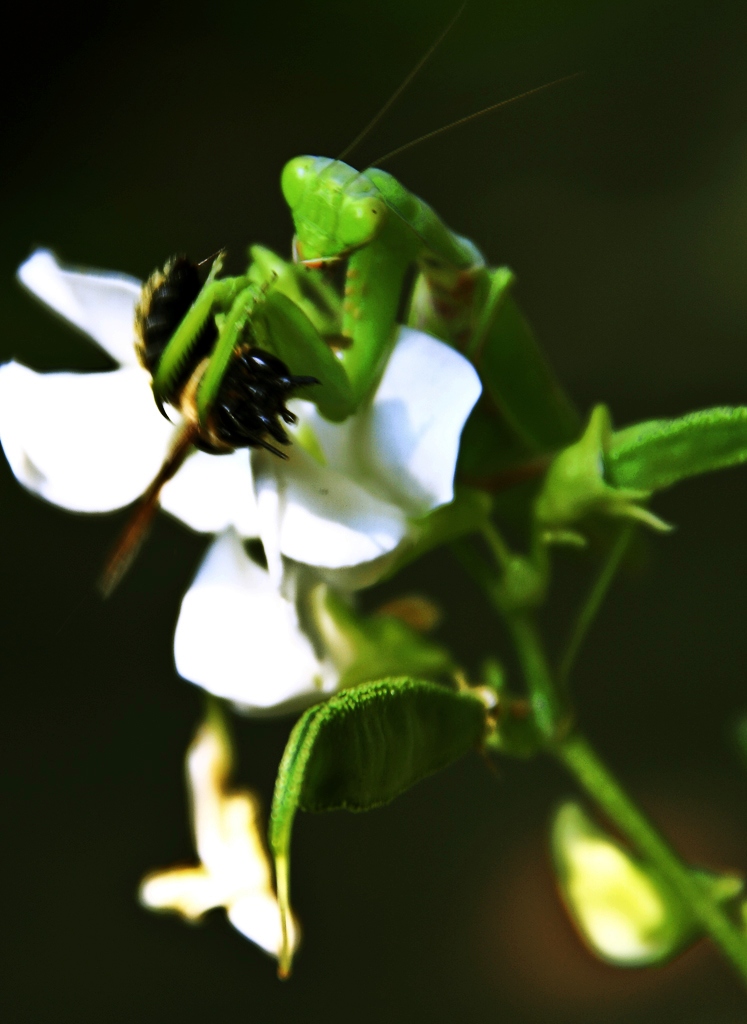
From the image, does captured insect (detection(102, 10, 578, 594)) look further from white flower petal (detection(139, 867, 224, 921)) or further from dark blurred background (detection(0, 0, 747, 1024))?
dark blurred background (detection(0, 0, 747, 1024))

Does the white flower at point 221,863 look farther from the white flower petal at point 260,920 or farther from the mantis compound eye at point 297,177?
the mantis compound eye at point 297,177

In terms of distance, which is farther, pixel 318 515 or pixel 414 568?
pixel 414 568

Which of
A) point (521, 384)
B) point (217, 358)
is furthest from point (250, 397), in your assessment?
point (521, 384)

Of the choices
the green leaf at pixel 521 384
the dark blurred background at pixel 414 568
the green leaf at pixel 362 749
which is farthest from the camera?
the dark blurred background at pixel 414 568

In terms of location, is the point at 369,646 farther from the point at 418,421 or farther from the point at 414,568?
the point at 414,568


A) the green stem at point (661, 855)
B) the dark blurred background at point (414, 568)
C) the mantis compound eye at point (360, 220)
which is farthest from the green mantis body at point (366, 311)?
the dark blurred background at point (414, 568)

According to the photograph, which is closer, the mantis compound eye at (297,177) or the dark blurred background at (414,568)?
the mantis compound eye at (297,177)

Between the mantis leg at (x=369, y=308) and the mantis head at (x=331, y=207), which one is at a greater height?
the mantis head at (x=331, y=207)
